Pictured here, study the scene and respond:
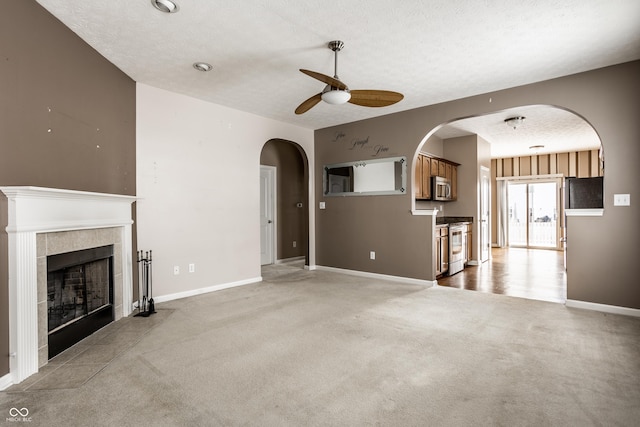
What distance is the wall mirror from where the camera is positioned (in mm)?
5164

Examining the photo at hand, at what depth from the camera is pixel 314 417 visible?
69.6 inches

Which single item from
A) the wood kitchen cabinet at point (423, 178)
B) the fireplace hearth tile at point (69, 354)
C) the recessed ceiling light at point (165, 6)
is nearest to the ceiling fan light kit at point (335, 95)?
the recessed ceiling light at point (165, 6)

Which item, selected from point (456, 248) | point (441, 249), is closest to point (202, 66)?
point (441, 249)

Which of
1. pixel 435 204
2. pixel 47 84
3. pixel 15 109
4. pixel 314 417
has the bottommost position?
pixel 314 417

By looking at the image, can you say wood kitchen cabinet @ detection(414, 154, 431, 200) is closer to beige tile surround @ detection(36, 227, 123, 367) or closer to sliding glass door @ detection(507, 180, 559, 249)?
beige tile surround @ detection(36, 227, 123, 367)

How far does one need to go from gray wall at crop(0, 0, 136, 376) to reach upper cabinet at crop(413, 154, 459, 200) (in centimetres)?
428

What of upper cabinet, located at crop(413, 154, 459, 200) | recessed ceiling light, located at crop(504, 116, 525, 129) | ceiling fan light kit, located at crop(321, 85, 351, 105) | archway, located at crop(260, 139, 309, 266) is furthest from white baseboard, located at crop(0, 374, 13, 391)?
recessed ceiling light, located at crop(504, 116, 525, 129)

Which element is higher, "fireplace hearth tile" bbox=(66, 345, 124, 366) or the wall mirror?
the wall mirror

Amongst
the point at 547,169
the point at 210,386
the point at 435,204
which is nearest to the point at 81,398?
the point at 210,386

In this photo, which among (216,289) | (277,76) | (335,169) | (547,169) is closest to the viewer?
(277,76)

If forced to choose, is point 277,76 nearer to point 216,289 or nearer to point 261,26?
point 261,26

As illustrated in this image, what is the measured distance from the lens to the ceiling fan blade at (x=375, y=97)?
10.2ft

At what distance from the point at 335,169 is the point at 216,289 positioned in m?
2.86

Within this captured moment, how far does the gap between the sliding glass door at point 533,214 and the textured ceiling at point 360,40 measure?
6.68m
